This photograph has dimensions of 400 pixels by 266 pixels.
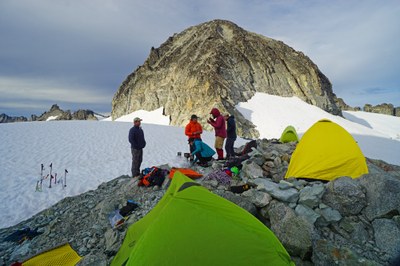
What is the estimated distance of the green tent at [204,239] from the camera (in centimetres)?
245

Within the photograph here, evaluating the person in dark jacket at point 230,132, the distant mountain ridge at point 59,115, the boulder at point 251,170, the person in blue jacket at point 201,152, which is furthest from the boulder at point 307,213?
the distant mountain ridge at point 59,115

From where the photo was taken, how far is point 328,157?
6246mm

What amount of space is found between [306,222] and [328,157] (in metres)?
3.06

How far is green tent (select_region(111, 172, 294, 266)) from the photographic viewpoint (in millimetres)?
2447

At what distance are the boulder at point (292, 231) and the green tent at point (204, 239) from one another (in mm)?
1038

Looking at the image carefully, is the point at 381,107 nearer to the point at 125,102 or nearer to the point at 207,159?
the point at 125,102

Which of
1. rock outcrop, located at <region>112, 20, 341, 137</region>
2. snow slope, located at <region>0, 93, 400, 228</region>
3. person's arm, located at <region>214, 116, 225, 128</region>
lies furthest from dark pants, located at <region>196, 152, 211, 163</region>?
rock outcrop, located at <region>112, 20, 341, 137</region>

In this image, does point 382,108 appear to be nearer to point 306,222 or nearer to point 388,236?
point 388,236

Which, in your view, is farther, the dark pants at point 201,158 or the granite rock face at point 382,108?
the granite rock face at point 382,108

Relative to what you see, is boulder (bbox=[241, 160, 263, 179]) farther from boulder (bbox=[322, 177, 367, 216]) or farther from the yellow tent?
boulder (bbox=[322, 177, 367, 216])

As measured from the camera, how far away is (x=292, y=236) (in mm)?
3730

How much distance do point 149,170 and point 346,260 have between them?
620cm

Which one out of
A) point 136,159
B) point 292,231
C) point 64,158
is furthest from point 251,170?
point 64,158

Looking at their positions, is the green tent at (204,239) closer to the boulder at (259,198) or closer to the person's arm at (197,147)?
the boulder at (259,198)
